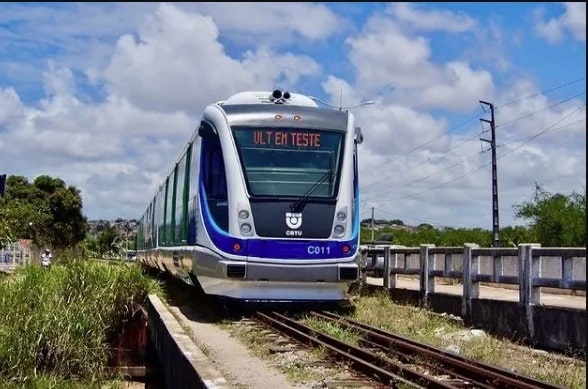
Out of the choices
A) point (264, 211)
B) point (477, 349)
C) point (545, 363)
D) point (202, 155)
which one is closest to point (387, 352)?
point (477, 349)

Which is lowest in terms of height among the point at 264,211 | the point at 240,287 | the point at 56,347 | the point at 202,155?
the point at 56,347

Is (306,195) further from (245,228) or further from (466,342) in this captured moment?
(466,342)

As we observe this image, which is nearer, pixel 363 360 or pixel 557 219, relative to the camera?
pixel 363 360

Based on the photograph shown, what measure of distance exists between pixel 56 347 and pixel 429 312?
6.62 meters

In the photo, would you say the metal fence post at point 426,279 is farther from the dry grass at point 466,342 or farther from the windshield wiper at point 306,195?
the windshield wiper at point 306,195

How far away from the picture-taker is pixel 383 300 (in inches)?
692

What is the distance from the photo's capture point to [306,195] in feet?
47.4

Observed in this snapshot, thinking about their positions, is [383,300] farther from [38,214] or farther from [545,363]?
[38,214]

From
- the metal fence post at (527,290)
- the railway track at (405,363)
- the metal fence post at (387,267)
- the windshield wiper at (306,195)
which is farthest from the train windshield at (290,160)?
the metal fence post at (387,267)

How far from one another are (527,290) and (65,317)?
8.50 metres

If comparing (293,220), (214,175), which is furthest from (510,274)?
(214,175)

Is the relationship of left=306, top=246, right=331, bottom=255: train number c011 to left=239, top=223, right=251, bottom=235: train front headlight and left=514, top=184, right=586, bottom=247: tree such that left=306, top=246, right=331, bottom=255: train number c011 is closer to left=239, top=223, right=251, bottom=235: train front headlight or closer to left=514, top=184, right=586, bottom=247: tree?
left=239, top=223, right=251, bottom=235: train front headlight

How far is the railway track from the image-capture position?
8.52 meters

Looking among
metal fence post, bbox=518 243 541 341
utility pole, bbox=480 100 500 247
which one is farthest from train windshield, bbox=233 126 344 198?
utility pole, bbox=480 100 500 247
